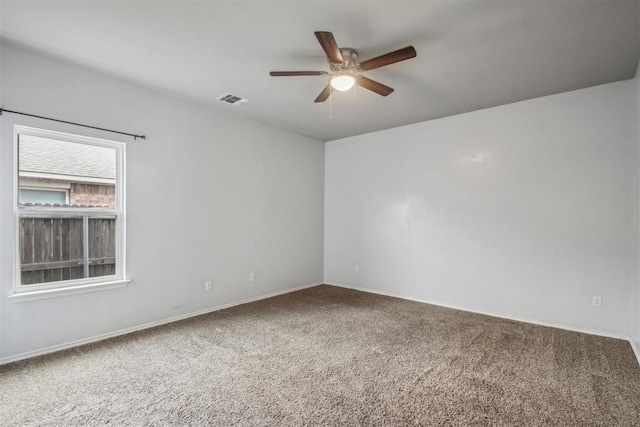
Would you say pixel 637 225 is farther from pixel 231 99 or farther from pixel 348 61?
pixel 231 99

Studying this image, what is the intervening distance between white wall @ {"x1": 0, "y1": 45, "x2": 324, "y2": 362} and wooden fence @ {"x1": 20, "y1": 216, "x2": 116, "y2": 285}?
0.16 m

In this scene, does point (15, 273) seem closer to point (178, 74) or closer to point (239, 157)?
point (178, 74)

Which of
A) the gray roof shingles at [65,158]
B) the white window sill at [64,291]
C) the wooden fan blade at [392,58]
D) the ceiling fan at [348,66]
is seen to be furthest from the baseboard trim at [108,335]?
the wooden fan blade at [392,58]

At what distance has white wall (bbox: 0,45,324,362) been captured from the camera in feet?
9.22

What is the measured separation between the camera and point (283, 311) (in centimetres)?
423

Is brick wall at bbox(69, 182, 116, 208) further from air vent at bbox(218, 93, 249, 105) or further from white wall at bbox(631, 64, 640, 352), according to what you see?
white wall at bbox(631, 64, 640, 352)

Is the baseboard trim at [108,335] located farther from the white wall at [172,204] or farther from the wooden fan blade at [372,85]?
the wooden fan blade at [372,85]

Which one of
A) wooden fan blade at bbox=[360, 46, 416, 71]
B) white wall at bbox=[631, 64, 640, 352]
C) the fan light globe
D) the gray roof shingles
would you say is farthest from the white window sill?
A: white wall at bbox=[631, 64, 640, 352]

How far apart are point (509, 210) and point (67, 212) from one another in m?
4.98

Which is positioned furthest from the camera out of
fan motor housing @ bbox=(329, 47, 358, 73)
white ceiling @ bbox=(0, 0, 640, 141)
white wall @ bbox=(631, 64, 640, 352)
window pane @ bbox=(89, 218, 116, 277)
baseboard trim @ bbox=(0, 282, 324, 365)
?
window pane @ bbox=(89, 218, 116, 277)

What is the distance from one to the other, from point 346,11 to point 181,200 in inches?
112

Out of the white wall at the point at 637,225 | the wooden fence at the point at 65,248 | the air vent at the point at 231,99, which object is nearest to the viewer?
the wooden fence at the point at 65,248

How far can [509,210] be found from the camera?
404cm

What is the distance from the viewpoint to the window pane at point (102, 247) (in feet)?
10.8
